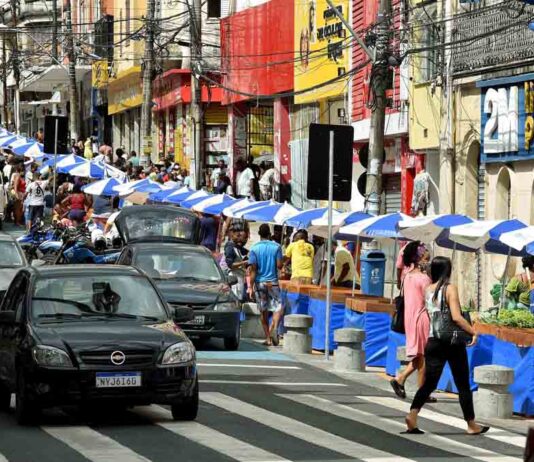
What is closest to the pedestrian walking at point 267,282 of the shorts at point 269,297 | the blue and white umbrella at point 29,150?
the shorts at point 269,297

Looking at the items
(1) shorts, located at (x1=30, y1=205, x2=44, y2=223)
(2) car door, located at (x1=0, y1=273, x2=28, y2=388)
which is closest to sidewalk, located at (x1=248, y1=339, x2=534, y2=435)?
(2) car door, located at (x1=0, y1=273, x2=28, y2=388)

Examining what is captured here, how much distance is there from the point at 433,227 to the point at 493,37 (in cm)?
1056

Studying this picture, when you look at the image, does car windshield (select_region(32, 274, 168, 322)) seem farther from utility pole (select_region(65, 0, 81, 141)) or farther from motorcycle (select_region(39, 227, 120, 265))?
utility pole (select_region(65, 0, 81, 141))

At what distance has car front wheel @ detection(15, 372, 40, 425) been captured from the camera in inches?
572

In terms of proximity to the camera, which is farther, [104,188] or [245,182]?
[245,182]

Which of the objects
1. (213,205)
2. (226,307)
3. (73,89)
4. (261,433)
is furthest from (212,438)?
(73,89)

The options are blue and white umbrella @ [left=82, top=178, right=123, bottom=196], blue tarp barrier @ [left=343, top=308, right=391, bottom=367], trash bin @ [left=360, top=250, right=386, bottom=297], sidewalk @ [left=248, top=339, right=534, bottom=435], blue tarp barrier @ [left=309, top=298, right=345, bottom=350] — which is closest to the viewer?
sidewalk @ [left=248, top=339, right=534, bottom=435]

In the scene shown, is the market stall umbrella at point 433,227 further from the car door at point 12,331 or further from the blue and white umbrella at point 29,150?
the blue and white umbrella at point 29,150

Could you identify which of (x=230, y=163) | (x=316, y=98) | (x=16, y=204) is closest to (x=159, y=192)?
(x=316, y=98)

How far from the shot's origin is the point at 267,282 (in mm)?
25359

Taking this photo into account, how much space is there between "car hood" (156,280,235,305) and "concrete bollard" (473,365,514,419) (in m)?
7.19

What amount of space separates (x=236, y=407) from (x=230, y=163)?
125ft

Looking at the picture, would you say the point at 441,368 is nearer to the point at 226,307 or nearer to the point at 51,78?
the point at 226,307

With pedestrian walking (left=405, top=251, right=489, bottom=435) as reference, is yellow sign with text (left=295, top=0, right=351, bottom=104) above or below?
above
